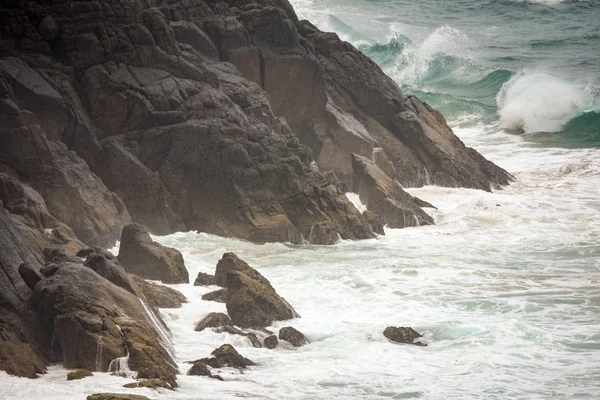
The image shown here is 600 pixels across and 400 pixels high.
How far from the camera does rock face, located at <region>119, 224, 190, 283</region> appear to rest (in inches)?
933

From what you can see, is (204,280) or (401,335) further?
(204,280)

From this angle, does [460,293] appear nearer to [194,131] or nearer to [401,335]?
[401,335]

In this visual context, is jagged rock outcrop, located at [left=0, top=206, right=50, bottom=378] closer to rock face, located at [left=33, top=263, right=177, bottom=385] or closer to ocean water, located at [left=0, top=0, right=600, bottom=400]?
rock face, located at [left=33, top=263, right=177, bottom=385]

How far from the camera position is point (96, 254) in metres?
19.8

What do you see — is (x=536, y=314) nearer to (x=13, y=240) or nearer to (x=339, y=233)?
(x=339, y=233)

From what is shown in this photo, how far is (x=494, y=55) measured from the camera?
61.5 meters

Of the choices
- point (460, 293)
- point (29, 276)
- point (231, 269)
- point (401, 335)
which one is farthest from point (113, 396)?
point (460, 293)

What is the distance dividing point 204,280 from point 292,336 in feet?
12.6

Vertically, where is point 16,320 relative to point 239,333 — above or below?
above

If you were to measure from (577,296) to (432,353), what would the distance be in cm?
543

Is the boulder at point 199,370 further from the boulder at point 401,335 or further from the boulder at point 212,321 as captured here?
the boulder at point 401,335

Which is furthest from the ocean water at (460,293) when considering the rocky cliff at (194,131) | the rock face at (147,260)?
the rocky cliff at (194,131)

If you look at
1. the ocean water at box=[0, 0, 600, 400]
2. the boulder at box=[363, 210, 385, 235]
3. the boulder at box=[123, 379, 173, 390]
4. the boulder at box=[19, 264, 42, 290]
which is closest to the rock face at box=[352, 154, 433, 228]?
the ocean water at box=[0, 0, 600, 400]

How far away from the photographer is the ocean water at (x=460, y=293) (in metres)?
18.1
